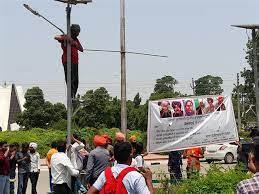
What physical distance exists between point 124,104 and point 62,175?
5.63 m

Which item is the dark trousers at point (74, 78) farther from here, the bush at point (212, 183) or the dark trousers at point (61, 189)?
the bush at point (212, 183)

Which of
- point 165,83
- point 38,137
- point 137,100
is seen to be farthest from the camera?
point 165,83

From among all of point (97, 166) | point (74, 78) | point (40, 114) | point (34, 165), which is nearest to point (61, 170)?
point (97, 166)

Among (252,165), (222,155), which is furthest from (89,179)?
(222,155)

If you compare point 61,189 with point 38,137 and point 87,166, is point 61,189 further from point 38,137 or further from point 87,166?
point 38,137

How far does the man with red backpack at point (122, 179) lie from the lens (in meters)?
5.30

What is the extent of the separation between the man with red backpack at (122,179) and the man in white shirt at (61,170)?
13.4ft

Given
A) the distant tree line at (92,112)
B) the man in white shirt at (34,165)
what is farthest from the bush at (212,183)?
the distant tree line at (92,112)

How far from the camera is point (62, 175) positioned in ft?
32.2

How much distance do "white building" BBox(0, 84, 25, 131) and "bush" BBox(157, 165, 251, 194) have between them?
3188 inches

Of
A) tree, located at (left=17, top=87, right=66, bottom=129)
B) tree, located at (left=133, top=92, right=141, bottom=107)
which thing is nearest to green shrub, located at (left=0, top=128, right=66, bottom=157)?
tree, located at (left=17, top=87, right=66, bottom=129)

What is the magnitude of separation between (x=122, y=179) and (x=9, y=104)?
87381mm

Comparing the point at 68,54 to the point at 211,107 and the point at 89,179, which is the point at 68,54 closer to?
the point at 89,179

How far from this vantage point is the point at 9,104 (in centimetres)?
9088
